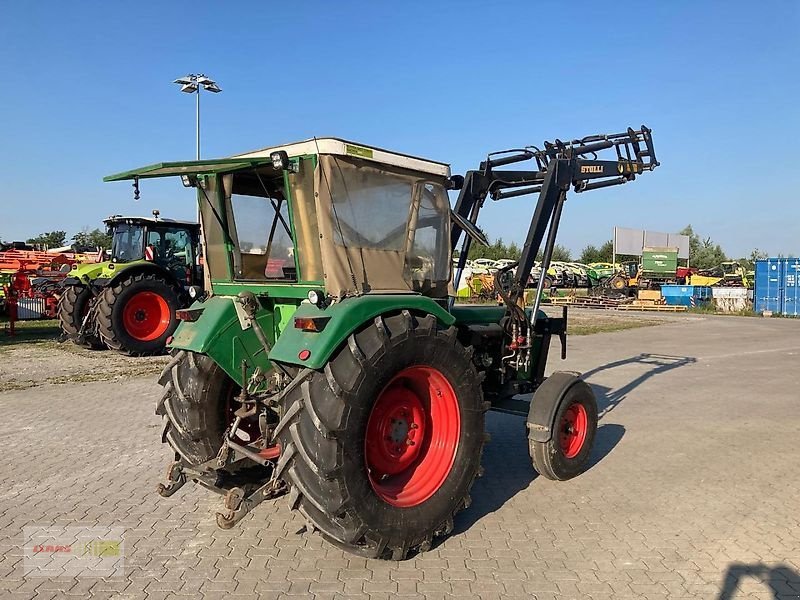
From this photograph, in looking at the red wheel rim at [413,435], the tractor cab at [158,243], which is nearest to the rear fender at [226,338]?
the red wheel rim at [413,435]

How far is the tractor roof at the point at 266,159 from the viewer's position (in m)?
3.68

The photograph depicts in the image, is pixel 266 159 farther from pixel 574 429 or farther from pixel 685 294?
pixel 685 294

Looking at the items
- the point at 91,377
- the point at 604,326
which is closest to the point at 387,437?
the point at 91,377

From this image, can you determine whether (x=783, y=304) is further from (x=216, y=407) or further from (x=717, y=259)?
(x=717, y=259)

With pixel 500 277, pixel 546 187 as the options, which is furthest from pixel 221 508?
pixel 546 187

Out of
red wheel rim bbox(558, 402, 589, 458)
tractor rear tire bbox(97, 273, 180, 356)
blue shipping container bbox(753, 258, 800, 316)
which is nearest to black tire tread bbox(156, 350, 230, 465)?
red wheel rim bbox(558, 402, 589, 458)

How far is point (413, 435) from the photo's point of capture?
4.11 meters

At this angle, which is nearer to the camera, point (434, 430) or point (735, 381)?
point (434, 430)

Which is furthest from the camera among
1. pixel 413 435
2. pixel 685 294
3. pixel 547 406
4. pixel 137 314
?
pixel 685 294

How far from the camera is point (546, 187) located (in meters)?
5.74

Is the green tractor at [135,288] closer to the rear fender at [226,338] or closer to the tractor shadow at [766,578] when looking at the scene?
the rear fender at [226,338]

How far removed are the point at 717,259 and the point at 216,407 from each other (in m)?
65.3

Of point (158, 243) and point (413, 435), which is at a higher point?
point (158, 243)

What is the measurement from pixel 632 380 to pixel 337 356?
7967 mm
